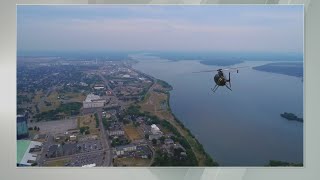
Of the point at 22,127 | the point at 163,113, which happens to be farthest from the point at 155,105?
the point at 22,127

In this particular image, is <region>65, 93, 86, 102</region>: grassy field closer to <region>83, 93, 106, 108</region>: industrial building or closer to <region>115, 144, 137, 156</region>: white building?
<region>83, 93, 106, 108</region>: industrial building

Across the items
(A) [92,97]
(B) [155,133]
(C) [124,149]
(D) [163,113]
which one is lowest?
(C) [124,149]

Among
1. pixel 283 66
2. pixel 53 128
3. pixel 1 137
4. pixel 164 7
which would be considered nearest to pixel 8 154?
pixel 1 137

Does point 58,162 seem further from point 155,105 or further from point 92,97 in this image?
point 155,105

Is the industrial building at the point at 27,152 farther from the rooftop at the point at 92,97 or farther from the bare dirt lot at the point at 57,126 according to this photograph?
the rooftop at the point at 92,97

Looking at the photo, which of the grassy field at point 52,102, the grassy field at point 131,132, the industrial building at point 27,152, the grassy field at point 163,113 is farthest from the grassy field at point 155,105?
the industrial building at point 27,152

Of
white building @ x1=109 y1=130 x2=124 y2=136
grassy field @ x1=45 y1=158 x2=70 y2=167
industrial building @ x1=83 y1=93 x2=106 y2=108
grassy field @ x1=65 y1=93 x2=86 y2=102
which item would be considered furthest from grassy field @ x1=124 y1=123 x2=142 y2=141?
grassy field @ x1=45 y1=158 x2=70 y2=167

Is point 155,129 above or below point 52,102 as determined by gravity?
below
